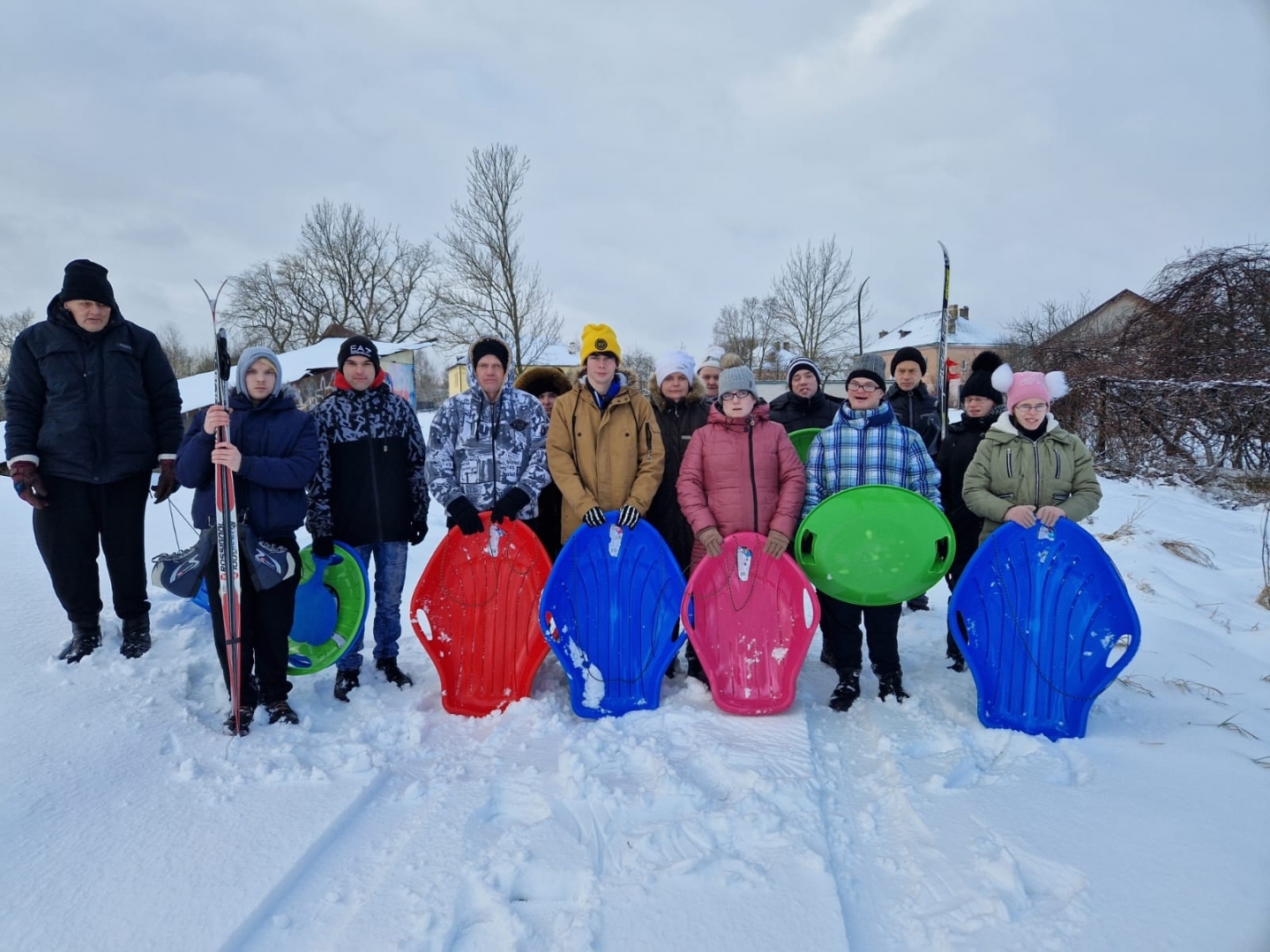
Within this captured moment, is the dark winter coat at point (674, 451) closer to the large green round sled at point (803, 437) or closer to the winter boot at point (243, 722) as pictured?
the large green round sled at point (803, 437)

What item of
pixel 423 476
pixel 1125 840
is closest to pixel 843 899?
pixel 1125 840

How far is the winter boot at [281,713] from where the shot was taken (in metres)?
2.96

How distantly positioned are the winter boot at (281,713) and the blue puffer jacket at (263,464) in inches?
30.6

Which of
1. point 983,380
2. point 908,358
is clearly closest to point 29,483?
point 908,358

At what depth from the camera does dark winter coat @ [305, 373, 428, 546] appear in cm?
338

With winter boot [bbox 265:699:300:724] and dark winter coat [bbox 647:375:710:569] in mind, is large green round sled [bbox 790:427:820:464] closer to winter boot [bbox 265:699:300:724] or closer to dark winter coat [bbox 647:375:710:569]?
dark winter coat [bbox 647:375:710:569]

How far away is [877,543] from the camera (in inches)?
126

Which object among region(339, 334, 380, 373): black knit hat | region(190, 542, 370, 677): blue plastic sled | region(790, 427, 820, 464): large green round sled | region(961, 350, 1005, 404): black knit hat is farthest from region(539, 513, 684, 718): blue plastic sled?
region(961, 350, 1005, 404): black knit hat

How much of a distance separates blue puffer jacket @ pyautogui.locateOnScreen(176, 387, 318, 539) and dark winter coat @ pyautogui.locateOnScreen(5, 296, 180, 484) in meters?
0.67

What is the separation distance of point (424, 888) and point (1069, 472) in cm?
331

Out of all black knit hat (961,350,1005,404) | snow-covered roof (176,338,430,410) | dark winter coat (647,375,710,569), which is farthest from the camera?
snow-covered roof (176,338,430,410)

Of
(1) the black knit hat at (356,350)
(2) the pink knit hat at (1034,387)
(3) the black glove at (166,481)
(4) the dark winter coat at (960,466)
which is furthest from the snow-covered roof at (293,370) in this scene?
(2) the pink knit hat at (1034,387)

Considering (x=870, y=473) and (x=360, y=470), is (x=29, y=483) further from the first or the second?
(x=870, y=473)

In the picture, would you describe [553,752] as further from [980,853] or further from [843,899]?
[980,853]
